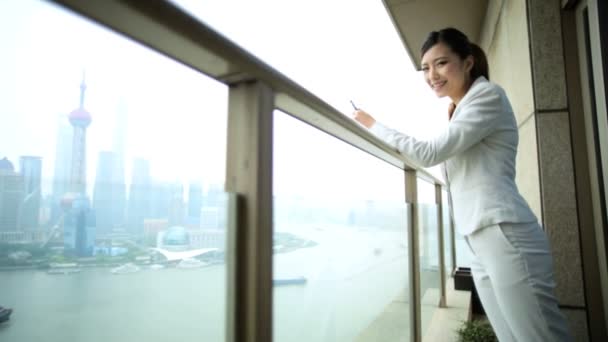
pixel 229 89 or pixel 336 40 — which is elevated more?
pixel 336 40

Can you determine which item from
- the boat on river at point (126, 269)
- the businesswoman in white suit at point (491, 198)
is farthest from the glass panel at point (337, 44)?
the boat on river at point (126, 269)

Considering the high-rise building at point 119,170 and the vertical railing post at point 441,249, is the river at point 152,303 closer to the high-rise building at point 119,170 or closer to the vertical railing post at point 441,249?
the high-rise building at point 119,170

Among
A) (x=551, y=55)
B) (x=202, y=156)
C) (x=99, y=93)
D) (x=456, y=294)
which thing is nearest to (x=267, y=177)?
(x=202, y=156)

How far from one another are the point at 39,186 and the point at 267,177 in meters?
0.33

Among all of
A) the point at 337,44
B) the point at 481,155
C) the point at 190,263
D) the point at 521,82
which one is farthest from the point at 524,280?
the point at 337,44

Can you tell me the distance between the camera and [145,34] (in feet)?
1.51

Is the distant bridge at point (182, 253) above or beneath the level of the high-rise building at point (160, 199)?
beneath

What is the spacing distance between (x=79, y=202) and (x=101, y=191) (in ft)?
0.09

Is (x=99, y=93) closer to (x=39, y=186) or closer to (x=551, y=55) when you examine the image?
(x=39, y=186)

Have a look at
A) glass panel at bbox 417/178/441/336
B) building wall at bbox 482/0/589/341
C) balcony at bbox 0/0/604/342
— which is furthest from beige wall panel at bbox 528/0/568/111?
balcony at bbox 0/0/604/342

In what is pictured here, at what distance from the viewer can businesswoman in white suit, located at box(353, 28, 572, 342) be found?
3.81ft

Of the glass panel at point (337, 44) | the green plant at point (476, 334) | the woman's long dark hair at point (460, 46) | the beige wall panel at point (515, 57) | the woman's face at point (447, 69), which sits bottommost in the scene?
the green plant at point (476, 334)

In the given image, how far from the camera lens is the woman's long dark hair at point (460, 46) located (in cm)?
147

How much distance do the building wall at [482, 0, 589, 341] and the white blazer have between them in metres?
0.62
